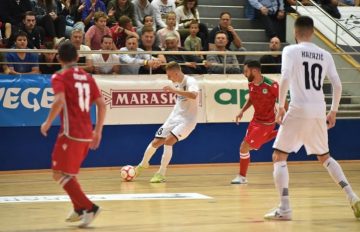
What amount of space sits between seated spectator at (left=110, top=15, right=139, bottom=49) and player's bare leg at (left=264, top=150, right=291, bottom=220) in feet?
27.9

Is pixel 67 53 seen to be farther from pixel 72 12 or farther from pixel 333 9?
pixel 333 9

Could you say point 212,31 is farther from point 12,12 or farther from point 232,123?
point 12,12

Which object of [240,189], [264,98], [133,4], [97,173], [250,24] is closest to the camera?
[240,189]

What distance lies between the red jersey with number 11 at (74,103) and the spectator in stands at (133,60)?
7893 millimetres

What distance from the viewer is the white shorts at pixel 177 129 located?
1360cm

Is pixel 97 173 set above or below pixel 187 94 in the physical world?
below

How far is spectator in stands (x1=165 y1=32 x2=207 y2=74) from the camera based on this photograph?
16750mm

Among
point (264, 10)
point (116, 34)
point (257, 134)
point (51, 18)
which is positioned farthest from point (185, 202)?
point (264, 10)

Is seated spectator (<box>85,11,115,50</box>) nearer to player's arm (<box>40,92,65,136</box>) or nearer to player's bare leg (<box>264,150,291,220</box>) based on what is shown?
player's bare leg (<box>264,150,291,220</box>)

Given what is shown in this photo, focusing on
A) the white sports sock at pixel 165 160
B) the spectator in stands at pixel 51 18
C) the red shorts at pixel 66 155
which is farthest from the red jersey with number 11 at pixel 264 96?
the red shorts at pixel 66 155

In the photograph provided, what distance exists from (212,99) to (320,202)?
6002mm

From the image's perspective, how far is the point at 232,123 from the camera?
664 inches

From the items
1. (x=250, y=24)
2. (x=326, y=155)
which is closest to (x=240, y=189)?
(x=326, y=155)

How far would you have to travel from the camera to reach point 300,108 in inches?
349
